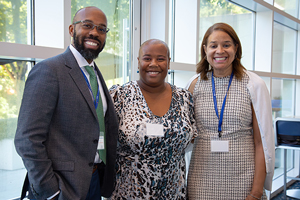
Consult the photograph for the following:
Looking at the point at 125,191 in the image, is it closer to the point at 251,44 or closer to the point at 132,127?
the point at 132,127

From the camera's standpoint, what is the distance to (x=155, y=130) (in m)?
1.67

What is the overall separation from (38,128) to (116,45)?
63.0 inches

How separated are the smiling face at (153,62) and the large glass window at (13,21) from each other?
2.94ft

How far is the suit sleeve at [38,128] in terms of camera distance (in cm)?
119

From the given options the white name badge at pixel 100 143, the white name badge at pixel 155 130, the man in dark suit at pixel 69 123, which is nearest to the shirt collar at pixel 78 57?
the man in dark suit at pixel 69 123

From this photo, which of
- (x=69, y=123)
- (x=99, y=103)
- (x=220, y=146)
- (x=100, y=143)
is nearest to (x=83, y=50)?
(x=99, y=103)

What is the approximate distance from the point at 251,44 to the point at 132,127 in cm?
365

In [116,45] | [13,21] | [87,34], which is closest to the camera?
[87,34]

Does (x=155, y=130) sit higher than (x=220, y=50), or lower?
lower

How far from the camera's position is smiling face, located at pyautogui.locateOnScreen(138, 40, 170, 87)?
177 cm

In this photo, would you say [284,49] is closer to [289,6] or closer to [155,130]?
[289,6]

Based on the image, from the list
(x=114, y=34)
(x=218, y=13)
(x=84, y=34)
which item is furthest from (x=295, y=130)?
(x=84, y=34)

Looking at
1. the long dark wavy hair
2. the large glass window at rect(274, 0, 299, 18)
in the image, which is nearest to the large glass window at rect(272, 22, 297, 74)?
the large glass window at rect(274, 0, 299, 18)

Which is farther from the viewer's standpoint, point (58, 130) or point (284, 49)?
point (284, 49)
